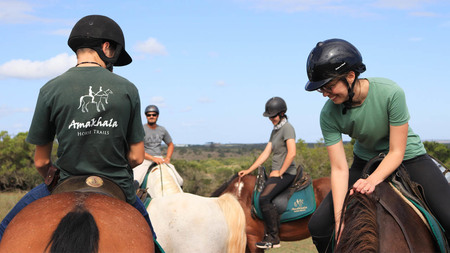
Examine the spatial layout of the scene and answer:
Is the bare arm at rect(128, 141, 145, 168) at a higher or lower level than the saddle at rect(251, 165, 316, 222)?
higher

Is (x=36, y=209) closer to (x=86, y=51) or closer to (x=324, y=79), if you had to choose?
(x=86, y=51)

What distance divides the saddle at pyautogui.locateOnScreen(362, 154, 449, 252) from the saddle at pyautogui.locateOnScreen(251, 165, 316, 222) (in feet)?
16.7

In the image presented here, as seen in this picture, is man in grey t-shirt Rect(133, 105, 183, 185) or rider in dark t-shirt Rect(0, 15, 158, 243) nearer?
rider in dark t-shirt Rect(0, 15, 158, 243)

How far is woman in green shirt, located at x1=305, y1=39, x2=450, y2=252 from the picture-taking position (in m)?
3.37

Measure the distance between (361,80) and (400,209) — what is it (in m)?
1.00

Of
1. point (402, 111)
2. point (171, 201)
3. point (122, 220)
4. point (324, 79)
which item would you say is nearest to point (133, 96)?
point (122, 220)

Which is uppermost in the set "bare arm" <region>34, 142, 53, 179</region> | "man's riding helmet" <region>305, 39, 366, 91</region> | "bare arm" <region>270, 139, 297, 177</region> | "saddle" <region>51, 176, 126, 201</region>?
"man's riding helmet" <region>305, 39, 366, 91</region>

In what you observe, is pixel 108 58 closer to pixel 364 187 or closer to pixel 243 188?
pixel 364 187

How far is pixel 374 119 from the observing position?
347 centimetres

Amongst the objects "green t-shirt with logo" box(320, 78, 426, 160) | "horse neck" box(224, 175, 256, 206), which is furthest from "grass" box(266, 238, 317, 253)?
"green t-shirt with logo" box(320, 78, 426, 160)

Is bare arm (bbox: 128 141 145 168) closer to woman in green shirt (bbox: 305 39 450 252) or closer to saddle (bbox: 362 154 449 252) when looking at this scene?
woman in green shirt (bbox: 305 39 450 252)

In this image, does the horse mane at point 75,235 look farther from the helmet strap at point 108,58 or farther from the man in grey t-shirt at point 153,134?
the man in grey t-shirt at point 153,134

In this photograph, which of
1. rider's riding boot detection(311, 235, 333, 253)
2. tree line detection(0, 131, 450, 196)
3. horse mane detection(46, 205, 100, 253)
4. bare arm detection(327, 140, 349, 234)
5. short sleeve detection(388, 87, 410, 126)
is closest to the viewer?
horse mane detection(46, 205, 100, 253)

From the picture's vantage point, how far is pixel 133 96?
2.96 metres
